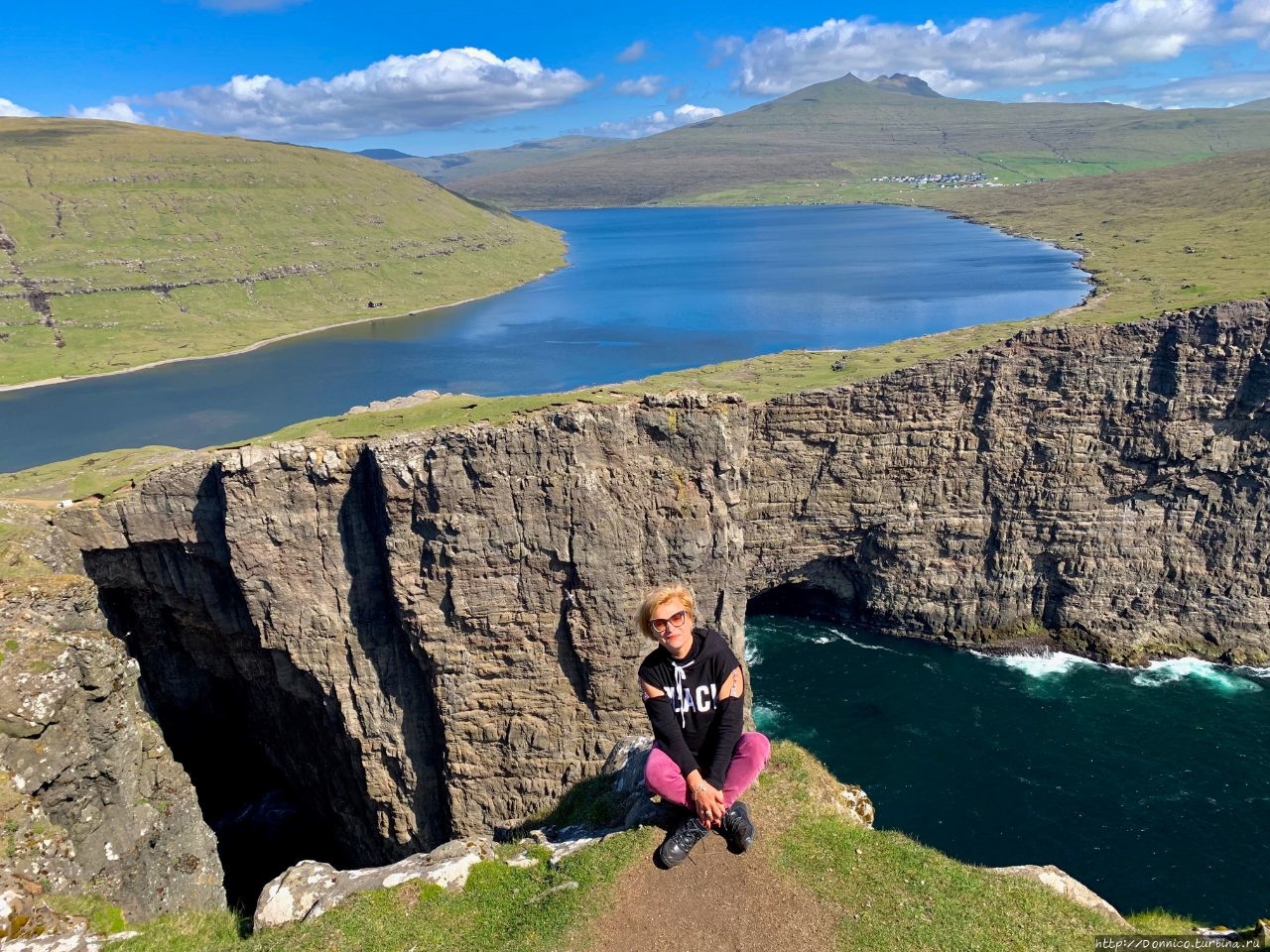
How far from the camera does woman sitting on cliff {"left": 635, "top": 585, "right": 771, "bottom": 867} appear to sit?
1230 cm

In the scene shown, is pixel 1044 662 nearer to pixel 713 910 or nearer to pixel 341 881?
pixel 713 910

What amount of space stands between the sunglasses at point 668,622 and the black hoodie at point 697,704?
2.58ft

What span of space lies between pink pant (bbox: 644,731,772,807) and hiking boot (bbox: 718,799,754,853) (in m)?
0.19

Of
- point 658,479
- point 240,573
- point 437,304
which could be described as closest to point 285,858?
point 240,573

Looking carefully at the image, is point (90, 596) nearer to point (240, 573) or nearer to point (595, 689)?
point (240, 573)

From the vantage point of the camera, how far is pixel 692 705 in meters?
13.1

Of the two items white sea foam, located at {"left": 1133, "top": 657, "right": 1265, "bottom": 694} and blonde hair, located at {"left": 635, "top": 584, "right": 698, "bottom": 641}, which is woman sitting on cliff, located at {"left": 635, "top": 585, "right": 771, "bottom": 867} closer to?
blonde hair, located at {"left": 635, "top": 584, "right": 698, "bottom": 641}

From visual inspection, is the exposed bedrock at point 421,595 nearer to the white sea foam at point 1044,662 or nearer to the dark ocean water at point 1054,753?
the dark ocean water at point 1054,753

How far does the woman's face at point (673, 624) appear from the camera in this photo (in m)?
12.1

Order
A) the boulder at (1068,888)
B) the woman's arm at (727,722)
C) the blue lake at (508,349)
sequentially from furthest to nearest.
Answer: the blue lake at (508,349) < the boulder at (1068,888) < the woman's arm at (727,722)

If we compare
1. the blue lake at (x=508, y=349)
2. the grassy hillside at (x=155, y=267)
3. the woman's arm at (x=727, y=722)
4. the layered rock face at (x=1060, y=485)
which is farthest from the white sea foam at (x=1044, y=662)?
the grassy hillside at (x=155, y=267)

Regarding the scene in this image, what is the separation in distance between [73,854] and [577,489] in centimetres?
2250

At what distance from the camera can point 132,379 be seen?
12444 cm

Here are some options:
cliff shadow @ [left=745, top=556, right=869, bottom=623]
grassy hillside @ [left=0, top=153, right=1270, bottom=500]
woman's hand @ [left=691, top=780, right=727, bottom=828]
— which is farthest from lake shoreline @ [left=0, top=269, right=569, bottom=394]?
woman's hand @ [left=691, top=780, right=727, bottom=828]
